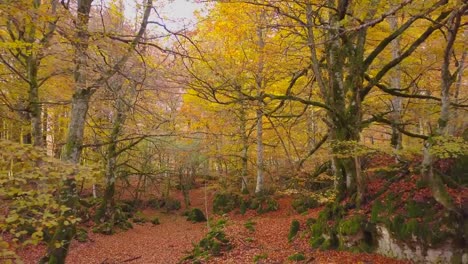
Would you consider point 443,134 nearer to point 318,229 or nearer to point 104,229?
point 318,229

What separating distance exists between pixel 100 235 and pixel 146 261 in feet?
14.2

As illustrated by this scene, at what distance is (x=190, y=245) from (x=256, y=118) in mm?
6132

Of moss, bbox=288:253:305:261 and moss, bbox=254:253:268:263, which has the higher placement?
moss, bbox=288:253:305:261

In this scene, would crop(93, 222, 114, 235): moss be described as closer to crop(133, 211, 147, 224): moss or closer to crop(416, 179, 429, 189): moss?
crop(133, 211, 147, 224): moss

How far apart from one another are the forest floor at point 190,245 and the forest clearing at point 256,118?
8 centimetres

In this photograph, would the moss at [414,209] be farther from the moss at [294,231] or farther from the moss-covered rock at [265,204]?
the moss-covered rock at [265,204]

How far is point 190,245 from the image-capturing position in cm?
1277

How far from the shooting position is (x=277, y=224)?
40.8ft

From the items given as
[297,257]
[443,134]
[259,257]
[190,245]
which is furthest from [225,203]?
[443,134]

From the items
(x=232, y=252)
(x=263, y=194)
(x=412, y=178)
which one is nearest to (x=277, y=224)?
(x=232, y=252)

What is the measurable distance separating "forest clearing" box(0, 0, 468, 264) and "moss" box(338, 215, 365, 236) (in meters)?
0.05

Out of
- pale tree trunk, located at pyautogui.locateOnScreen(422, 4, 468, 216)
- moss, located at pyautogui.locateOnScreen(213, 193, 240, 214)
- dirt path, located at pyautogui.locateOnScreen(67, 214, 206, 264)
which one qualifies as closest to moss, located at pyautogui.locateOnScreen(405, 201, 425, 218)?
pale tree trunk, located at pyautogui.locateOnScreen(422, 4, 468, 216)

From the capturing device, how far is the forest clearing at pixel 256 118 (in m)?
6.02

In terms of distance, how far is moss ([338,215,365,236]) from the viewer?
26.1 feet
